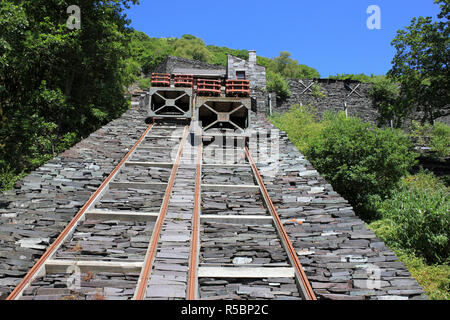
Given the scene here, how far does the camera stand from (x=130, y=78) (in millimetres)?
20453

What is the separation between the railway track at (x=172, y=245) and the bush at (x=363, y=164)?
5.93 metres

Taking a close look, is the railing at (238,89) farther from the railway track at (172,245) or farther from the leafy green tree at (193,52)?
the leafy green tree at (193,52)

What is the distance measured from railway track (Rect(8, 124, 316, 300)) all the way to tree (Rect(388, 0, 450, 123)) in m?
14.3

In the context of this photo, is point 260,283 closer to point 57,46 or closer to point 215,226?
point 215,226

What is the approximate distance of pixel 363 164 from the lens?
12984 mm

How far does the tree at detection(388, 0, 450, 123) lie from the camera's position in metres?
17.4

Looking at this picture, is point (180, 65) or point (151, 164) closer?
point (151, 164)

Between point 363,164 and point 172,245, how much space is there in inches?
385

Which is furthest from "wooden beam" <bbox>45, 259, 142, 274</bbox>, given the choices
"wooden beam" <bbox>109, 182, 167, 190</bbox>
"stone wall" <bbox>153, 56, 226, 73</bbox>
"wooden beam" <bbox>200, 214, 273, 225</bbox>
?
"stone wall" <bbox>153, 56, 226, 73</bbox>

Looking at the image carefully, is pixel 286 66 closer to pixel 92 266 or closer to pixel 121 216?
pixel 121 216

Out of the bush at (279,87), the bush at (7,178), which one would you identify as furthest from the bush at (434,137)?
the bush at (7,178)

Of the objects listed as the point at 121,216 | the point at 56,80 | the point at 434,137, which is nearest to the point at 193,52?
the point at 56,80

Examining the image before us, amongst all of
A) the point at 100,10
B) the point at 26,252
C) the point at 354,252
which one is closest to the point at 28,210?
the point at 26,252
